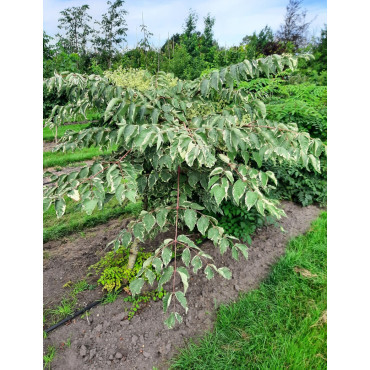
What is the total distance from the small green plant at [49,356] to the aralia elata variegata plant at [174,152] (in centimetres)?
72

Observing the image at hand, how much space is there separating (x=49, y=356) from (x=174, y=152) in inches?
54.1

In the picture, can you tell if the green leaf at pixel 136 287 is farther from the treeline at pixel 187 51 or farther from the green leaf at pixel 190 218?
the treeline at pixel 187 51

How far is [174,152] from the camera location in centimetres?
96

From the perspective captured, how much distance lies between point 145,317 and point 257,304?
0.75 metres

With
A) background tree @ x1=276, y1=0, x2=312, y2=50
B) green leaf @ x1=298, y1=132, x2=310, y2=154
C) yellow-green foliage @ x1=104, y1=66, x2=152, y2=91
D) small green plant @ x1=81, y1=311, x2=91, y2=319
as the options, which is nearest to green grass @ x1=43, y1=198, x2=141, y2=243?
small green plant @ x1=81, y1=311, x2=91, y2=319

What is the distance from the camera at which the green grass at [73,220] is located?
2602mm

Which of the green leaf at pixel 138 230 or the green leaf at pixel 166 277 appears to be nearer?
the green leaf at pixel 166 277

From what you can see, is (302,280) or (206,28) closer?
(302,280)

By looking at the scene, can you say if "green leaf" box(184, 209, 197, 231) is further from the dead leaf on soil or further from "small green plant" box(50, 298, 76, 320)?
the dead leaf on soil

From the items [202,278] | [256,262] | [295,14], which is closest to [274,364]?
[202,278]

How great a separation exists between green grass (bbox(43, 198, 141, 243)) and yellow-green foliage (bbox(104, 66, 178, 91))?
1332mm

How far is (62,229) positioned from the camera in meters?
2.64

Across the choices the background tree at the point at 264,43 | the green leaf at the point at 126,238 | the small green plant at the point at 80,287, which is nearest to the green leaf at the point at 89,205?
the green leaf at the point at 126,238

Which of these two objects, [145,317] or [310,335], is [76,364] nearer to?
[145,317]
